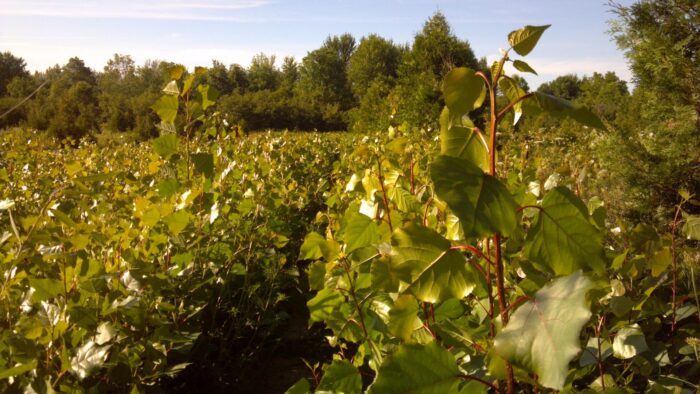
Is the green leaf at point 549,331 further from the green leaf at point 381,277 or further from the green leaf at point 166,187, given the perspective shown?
the green leaf at point 166,187

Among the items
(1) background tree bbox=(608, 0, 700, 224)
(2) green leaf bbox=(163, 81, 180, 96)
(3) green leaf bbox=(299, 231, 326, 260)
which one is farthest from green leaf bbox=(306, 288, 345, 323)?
(1) background tree bbox=(608, 0, 700, 224)

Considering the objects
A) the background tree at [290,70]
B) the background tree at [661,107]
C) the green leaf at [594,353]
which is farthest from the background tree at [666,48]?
the background tree at [290,70]

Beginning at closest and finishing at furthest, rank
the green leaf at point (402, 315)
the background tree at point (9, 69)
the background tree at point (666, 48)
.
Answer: the green leaf at point (402, 315)
the background tree at point (666, 48)
the background tree at point (9, 69)

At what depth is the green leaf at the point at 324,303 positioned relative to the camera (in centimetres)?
140

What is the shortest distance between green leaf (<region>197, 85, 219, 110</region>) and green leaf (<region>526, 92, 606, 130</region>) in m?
1.62

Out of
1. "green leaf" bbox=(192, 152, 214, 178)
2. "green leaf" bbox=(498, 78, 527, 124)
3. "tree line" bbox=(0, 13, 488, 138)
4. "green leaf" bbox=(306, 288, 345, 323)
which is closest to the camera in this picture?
"green leaf" bbox=(498, 78, 527, 124)

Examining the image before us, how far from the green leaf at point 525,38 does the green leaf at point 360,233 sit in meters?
0.63

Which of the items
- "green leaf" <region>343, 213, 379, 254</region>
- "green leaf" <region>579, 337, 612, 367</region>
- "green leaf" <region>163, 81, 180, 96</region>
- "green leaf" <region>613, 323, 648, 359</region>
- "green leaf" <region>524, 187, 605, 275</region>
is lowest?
"green leaf" <region>579, 337, 612, 367</region>

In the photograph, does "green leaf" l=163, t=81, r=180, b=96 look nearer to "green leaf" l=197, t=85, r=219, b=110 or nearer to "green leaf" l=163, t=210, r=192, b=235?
"green leaf" l=197, t=85, r=219, b=110

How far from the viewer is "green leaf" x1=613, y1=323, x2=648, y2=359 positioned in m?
1.04

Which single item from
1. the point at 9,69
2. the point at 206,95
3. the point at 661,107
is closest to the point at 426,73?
the point at 661,107

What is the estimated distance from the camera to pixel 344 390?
1104 millimetres

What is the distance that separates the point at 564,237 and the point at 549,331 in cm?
19

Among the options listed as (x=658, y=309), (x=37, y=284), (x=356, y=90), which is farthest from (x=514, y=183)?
(x=356, y=90)
